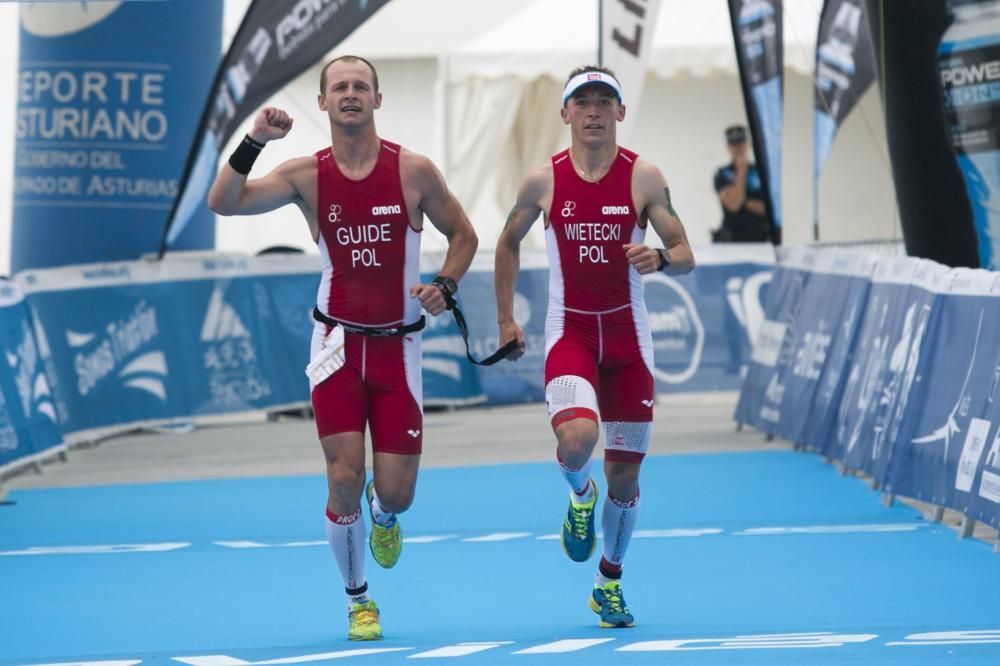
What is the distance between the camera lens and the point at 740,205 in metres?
22.1

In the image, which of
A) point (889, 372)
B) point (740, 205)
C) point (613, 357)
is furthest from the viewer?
point (740, 205)

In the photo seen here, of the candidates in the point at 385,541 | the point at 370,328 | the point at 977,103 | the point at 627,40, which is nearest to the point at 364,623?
the point at 385,541

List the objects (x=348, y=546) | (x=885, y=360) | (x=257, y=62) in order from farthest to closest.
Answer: (x=257, y=62) < (x=885, y=360) < (x=348, y=546)

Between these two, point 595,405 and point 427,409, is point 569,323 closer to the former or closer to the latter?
point 595,405

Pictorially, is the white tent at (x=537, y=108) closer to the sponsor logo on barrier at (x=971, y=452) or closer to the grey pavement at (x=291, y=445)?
the grey pavement at (x=291, y=445)

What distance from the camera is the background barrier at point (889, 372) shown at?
10.8m

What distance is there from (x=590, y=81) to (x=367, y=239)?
1.18 meters

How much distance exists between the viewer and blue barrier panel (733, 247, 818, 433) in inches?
651

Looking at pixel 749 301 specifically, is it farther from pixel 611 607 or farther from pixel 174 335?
pixel 611 607

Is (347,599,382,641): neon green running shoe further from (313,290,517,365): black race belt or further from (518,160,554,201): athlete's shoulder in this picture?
(518,160,554,201): athlete's shoulder

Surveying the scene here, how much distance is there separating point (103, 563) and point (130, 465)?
537 cm

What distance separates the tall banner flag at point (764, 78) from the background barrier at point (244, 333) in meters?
1.77

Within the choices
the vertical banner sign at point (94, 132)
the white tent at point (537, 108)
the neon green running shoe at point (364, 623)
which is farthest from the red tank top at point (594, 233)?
the white tent at point (537, 108)

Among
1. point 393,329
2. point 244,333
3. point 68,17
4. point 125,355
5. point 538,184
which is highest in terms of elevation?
point 68,17
